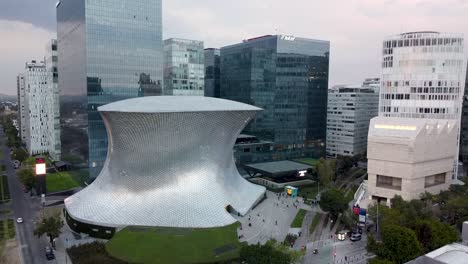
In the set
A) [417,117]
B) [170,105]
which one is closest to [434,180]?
[417,117]

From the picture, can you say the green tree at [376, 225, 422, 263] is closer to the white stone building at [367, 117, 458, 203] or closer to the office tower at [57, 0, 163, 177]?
the white stone building at [367, 117, 458, 203]

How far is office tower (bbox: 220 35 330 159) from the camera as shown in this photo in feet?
244

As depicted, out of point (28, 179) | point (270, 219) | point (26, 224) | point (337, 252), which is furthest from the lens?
point (28, 179)

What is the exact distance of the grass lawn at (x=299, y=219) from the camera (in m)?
41.2

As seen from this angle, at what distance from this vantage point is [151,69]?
60062 millimetres

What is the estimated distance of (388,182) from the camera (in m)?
49.6

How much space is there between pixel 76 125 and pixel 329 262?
4614 cm

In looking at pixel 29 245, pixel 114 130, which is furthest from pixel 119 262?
pixel 114 130

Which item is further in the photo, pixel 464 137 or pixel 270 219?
pixel 464 137

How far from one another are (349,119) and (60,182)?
208ft

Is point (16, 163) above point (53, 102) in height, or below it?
below

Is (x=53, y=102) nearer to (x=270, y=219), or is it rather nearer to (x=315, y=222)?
(x=270, y=219)

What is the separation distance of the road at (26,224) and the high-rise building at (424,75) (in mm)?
54196

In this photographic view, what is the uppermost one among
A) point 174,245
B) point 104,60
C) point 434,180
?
point 104,60
